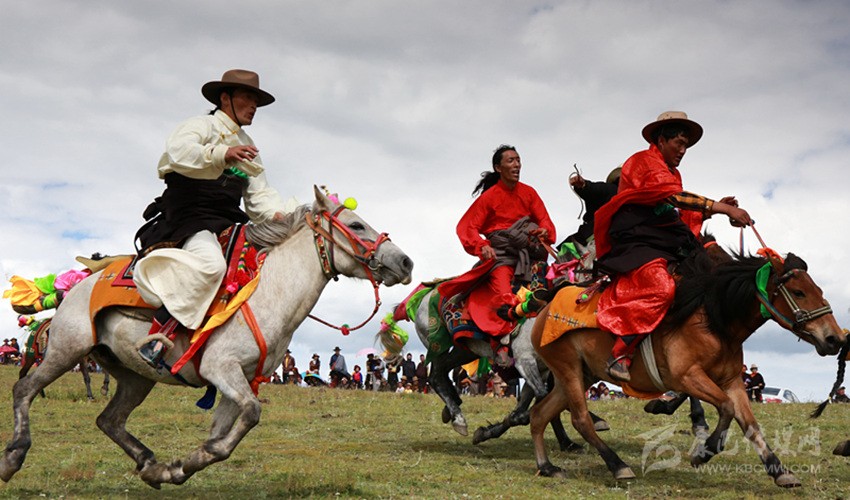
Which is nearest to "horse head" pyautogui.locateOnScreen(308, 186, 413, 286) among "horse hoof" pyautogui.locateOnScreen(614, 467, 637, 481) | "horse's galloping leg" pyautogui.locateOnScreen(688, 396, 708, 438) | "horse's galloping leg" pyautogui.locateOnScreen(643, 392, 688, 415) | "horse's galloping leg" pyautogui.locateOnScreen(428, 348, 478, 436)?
"horse hoof" pyautogui.locateOnScreen(614, 467, 637, 481)

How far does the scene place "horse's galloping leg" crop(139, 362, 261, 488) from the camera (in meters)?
6.53

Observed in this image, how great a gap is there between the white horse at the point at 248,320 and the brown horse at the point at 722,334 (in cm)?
254

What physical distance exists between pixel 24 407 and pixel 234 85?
3.29 metres

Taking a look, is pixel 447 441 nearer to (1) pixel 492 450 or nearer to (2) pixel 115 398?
(1) pixel 492 450

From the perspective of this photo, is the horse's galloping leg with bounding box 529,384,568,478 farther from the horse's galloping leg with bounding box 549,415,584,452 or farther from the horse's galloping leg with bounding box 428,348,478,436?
the horse's galloping leg with bounding box 428,348,478,436

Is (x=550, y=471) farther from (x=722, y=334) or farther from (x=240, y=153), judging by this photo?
(x=240, y=153)

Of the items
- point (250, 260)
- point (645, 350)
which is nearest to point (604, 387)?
point (645, 350)

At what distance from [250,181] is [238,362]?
6.37ft

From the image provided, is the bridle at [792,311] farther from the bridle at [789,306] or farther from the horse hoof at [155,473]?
the horse hoof at [155,473]

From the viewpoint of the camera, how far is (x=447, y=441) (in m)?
12.0

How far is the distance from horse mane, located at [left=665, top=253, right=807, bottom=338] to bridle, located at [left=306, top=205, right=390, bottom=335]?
281 cm

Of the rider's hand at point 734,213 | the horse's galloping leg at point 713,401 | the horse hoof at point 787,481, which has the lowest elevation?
the horse hoof at point 787,481

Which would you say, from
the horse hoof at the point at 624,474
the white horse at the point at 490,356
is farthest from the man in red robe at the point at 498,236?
the horse hoof at the point at 624,474

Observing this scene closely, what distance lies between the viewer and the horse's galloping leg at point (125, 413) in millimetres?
7792
